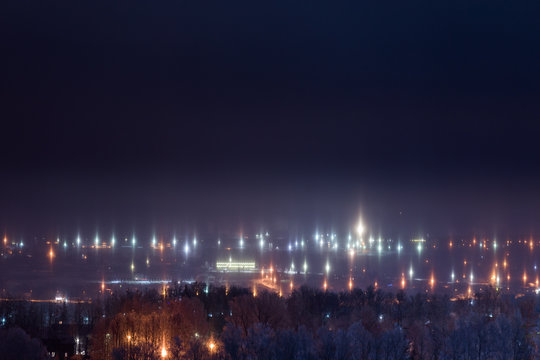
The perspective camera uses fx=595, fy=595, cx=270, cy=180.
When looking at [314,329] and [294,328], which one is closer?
[294,328]

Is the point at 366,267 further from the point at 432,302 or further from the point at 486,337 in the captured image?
the point at 486,337

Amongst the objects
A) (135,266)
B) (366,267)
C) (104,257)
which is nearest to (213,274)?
(135,266)

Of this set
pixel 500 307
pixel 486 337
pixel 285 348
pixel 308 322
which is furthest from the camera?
pixel 500 307

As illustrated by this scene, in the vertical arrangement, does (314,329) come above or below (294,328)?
below

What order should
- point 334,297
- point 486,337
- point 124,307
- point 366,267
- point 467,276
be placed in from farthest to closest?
1. point 366,267
2. point 467,276
3. point 334,297
4. point 124,307
5. point 486,337

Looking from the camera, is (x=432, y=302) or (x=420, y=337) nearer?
(x=420, y=337)

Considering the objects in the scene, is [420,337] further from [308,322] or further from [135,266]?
[135,266]
